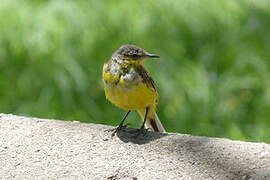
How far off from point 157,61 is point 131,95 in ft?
7.36

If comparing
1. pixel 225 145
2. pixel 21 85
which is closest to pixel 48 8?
pixel 21 85

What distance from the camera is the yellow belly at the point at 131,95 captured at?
4793 mm

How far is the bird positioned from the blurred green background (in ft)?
4.32

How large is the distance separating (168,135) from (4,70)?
8.59 feet

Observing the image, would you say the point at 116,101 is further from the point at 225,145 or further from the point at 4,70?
the point at 4,70

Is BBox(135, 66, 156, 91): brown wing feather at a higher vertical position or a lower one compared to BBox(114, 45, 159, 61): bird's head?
lower

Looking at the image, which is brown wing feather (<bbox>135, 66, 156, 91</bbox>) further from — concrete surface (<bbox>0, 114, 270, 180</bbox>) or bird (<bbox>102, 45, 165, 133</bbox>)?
concrete surface (<bbox>0, 114, 270, 180</bbox>)

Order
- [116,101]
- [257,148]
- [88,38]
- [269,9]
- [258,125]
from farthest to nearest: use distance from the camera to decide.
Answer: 1. [269,9]
2. [88,38]
3. [258,125]
4. [116,101]
5. [257,148]

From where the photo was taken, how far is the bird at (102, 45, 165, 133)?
15.8 feet

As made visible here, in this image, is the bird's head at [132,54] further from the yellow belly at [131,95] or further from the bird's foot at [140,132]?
the bird's foot at [140,132]

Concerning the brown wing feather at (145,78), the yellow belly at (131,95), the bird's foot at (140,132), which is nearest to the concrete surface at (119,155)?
the bird's foot at (140,132)

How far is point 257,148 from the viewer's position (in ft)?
14.8

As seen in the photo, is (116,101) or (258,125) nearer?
(116,101)

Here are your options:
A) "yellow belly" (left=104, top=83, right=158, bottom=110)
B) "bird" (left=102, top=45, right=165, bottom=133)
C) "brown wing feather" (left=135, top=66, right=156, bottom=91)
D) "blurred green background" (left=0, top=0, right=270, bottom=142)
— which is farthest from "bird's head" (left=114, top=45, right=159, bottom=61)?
"blurred green background" (left=0, top=0, right=270, bottom=142)
